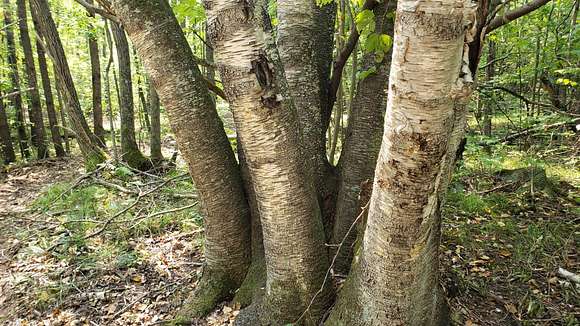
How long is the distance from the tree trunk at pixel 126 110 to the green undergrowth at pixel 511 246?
240 inches

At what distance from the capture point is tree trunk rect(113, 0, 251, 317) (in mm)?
2469

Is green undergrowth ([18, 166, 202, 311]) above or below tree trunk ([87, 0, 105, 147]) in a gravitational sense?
below

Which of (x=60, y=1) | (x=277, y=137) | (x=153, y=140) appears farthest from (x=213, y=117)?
(x=60, y=1)

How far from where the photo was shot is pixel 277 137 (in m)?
2.07

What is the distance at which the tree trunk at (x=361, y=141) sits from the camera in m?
2.48

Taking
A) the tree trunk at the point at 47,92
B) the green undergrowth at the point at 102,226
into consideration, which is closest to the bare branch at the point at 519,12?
the green undergrowth at the point at 102,226

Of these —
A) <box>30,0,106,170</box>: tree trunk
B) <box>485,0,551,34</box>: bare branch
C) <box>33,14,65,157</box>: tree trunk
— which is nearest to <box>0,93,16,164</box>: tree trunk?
<box>33,14,65,157</box>: tree trunk

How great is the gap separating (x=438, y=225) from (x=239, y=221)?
1.47m

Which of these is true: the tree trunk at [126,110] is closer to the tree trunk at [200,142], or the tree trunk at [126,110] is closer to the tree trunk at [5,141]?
the tree trunk at [5,141]

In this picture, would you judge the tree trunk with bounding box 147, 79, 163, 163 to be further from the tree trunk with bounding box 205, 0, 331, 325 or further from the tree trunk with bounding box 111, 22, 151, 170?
the tree trunk with bounding box 205, 0, 331, 325

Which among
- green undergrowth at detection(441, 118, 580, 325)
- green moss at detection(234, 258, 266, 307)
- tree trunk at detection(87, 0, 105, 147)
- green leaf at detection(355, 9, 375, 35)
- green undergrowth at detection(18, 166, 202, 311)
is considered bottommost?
green undergrowth at detection(18, 166, 202, 311)

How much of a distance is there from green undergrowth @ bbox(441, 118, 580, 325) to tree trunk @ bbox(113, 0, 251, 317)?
173cm

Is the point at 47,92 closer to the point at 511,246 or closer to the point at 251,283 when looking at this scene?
the point at 251,283

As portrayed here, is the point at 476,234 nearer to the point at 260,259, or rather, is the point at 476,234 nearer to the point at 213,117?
the point at 260,259
